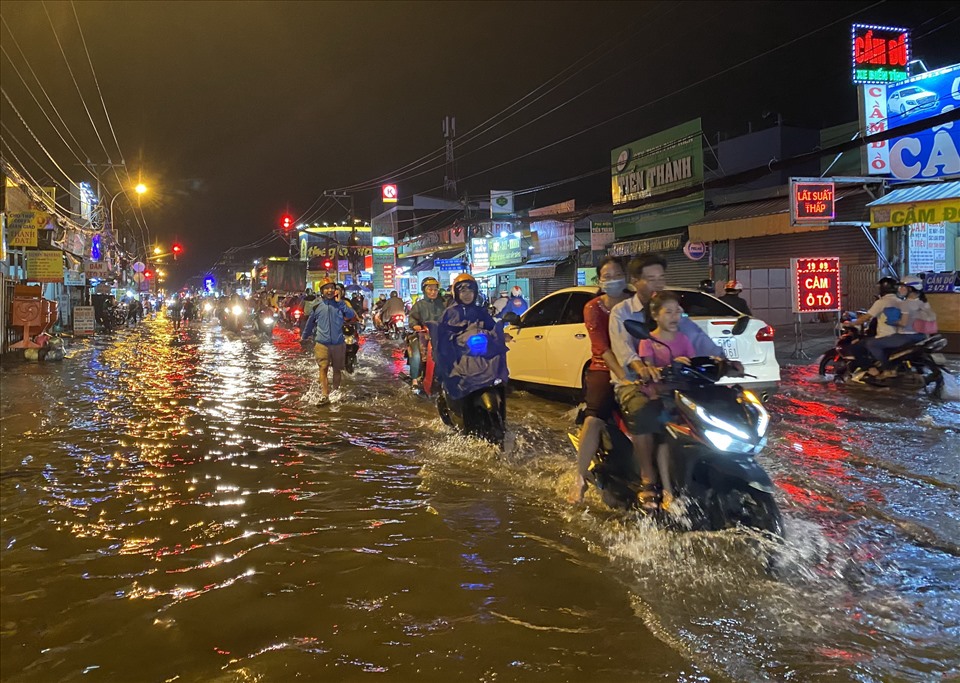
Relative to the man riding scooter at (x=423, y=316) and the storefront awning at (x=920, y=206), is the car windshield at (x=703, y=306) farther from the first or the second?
the storefront awning at (x=920, y=206)

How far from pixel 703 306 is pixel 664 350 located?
4.58 metres

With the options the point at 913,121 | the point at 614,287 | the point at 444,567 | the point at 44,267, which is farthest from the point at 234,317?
the point at 444,567

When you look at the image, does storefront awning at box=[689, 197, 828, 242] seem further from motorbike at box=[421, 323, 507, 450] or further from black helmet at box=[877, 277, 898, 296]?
motorbike at box=[421, 323, 507, 450]

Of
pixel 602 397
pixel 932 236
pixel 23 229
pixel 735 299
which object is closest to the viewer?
pixel 602 397

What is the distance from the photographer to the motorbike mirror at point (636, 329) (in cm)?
386

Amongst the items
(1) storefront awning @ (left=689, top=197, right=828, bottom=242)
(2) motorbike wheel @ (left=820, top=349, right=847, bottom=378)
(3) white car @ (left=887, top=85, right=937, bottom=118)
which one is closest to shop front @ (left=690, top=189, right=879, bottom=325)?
(1) storefront awning @ (left=689, top=197, right=828, bottom=242)

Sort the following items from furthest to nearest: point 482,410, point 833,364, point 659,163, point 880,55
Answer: point 659,163, point 880,55, point 833,364, point 482,410

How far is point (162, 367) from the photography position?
1513 centimetres

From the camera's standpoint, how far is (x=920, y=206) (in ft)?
45.8

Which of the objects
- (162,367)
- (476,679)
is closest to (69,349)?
(162,367)

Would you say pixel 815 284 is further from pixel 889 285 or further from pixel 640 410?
pixel 640 410

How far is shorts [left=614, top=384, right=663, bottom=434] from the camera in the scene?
13.3 feet

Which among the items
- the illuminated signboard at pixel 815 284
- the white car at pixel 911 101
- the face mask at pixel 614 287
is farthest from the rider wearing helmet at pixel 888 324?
the white car at pixel 911 101

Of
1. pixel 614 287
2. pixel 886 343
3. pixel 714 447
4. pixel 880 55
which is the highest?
pixel 880 55
